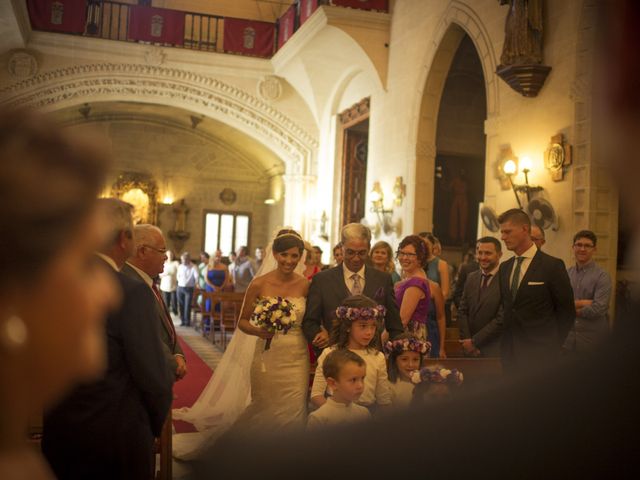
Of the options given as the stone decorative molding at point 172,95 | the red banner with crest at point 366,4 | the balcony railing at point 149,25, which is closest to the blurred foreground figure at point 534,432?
the red banner with crest at point 366,4

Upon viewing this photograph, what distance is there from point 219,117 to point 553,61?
10802 mm

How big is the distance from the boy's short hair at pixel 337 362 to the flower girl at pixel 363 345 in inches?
14.8

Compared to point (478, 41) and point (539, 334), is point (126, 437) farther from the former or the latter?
point (478, 41)

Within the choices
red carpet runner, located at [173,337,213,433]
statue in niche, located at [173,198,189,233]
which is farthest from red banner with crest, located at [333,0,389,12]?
statue in niche, located at [173,198,189,233]

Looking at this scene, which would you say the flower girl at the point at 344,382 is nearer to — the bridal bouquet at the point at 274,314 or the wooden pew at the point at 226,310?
the bridal bouquet at the point at 274,314

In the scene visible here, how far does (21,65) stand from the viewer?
16562mm

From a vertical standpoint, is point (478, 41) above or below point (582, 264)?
above

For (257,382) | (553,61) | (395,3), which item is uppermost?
(395,3)

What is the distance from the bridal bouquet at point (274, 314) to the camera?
5.26 meters

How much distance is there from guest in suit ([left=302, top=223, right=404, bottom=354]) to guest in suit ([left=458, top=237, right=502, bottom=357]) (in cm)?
72

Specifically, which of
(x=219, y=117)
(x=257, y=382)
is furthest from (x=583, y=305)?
(x=219, y=117)

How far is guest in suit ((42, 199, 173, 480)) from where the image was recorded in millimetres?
2795

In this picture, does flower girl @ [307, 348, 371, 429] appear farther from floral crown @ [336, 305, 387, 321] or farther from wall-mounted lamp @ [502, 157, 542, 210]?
wall-mounted lamp @ [502, 157, 542, 210]

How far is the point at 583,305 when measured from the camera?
6344mm
